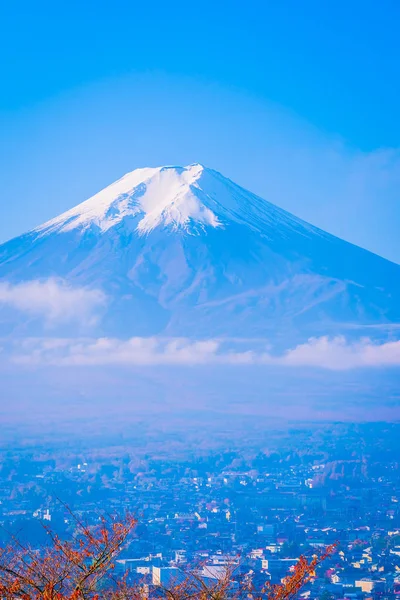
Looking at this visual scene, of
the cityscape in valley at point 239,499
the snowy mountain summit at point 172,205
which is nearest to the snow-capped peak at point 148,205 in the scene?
the snowy mountain summit at point 172,205

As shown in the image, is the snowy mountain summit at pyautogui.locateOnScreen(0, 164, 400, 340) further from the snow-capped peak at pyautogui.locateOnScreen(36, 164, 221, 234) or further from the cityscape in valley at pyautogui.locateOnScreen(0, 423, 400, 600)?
the cityscape in valley at pyautogui.locateOnScreen(0, 423, 400, 600)

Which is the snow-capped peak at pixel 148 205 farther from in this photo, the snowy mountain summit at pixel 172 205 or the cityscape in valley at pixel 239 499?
the cityscape in valley at pixel 239 499

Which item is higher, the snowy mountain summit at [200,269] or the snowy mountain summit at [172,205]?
the snowy mountain summit at [172,205]

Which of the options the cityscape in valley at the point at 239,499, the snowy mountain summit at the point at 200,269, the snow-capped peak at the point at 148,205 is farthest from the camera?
the snow-capped peak at the point at 148,205

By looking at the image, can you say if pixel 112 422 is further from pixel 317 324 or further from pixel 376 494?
pixel 376 494

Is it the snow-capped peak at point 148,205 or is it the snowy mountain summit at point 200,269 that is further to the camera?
the snow-capped peak at point 148,205

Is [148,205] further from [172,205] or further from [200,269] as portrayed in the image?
[200,269]

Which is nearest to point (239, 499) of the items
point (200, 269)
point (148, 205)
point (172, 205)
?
point (200, 269)
